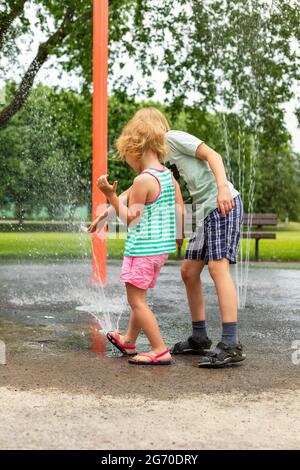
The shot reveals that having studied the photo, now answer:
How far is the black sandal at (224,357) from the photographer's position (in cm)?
416

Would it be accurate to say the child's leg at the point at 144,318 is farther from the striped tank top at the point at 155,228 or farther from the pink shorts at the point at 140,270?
the striped tank top at the point at 155,228

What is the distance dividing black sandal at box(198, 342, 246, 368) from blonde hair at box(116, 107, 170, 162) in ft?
3.76

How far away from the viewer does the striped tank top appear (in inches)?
166

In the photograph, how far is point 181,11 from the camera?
16656 millimetres

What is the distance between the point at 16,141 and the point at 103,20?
22.7m

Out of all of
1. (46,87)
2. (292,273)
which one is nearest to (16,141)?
(46,87)

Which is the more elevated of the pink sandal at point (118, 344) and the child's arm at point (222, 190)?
the child's arm at point (222, 190)

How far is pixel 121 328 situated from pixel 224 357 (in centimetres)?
142

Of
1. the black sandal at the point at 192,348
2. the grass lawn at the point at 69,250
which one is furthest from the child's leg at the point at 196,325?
the grass lawn at the point at 69,250

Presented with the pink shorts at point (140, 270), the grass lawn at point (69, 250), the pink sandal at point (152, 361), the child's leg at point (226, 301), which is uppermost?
the pink shorts at point (140, 270)

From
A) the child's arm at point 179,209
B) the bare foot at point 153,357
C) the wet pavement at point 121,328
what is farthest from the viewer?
the child's arm at point 179,209

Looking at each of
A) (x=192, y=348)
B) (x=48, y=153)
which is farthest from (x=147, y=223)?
(x=48, y=153)

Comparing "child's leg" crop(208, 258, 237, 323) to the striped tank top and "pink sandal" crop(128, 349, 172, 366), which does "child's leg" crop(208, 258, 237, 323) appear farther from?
"pink sandal" crop(128, 349, 172, 366)

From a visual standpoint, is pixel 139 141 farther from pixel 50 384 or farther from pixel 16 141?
pixel 16 141
